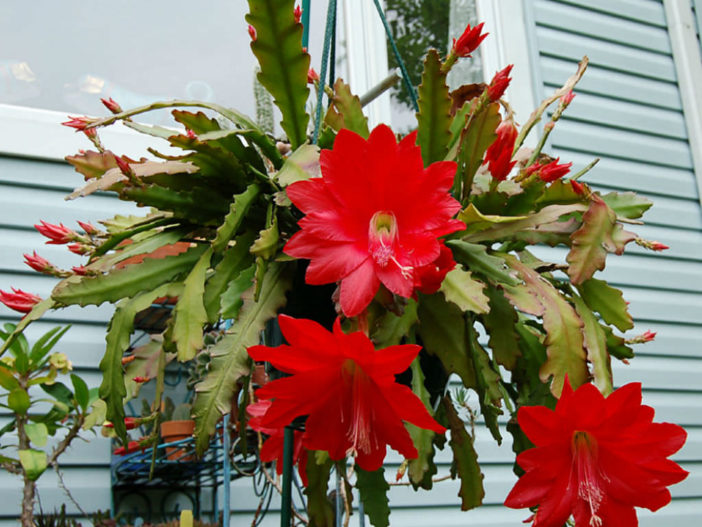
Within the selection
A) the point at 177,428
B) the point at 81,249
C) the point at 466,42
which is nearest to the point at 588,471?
the point at 466,42

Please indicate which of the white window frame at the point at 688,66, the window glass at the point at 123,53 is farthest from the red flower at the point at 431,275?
the white window frame at the point at 688,66

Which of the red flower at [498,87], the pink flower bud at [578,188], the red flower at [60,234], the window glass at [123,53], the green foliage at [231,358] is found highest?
the window glass at [123,53]

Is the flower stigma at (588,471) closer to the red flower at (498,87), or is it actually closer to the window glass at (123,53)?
the red flower at (498,87)

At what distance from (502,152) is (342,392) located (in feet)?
1.22

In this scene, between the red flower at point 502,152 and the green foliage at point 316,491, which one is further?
the green foliage at point 316,491

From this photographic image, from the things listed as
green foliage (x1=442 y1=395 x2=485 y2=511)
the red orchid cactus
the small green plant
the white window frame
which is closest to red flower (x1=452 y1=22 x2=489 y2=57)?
the red orchid cactus

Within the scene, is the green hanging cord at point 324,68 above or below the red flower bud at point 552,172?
above

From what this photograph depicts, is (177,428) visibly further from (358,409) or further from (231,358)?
(358,409)

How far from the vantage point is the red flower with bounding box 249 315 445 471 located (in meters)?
0.61

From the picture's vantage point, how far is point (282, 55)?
2.87 ft

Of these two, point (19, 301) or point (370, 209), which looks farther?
point (19, 301)

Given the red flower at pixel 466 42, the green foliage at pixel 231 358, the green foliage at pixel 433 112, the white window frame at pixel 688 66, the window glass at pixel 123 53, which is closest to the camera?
the green foliage at pixel 231 358

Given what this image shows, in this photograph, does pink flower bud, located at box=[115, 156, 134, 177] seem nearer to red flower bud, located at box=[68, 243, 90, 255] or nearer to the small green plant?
red flower bud, located at box=[68, 243, 90, 255]

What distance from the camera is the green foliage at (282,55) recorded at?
0.83 metres
